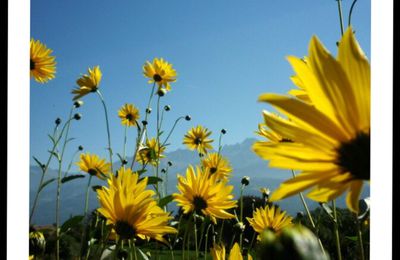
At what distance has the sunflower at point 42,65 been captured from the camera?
53.8 inches

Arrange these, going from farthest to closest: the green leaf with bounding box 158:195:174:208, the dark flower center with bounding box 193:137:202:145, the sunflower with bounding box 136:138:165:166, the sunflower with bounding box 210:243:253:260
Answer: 1. the dark flower center with bounding box 193:137:202:145
2. the sunflower with bounding box 136:138:165:166
3. the green leaf with bounding box 158:195:174:208
4. the sunflower with bounding box 210:243:253:260

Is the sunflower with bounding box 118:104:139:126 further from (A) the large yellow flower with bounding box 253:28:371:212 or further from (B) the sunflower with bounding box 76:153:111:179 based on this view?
(A) the large yellow flower with bounding box 253:28:371:212

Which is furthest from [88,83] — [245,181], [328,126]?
[328,126]

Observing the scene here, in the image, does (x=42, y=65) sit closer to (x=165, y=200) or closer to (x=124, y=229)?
(x=165, y=200)

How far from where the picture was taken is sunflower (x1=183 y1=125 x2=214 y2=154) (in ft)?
8.12

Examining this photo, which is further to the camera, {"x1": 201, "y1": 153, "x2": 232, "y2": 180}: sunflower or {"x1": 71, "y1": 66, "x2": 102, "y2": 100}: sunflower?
{"x1": 201, "y1": 153, "x2": 232, "y2": 180}: sunflower

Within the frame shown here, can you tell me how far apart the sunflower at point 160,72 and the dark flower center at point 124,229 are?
134 cm
